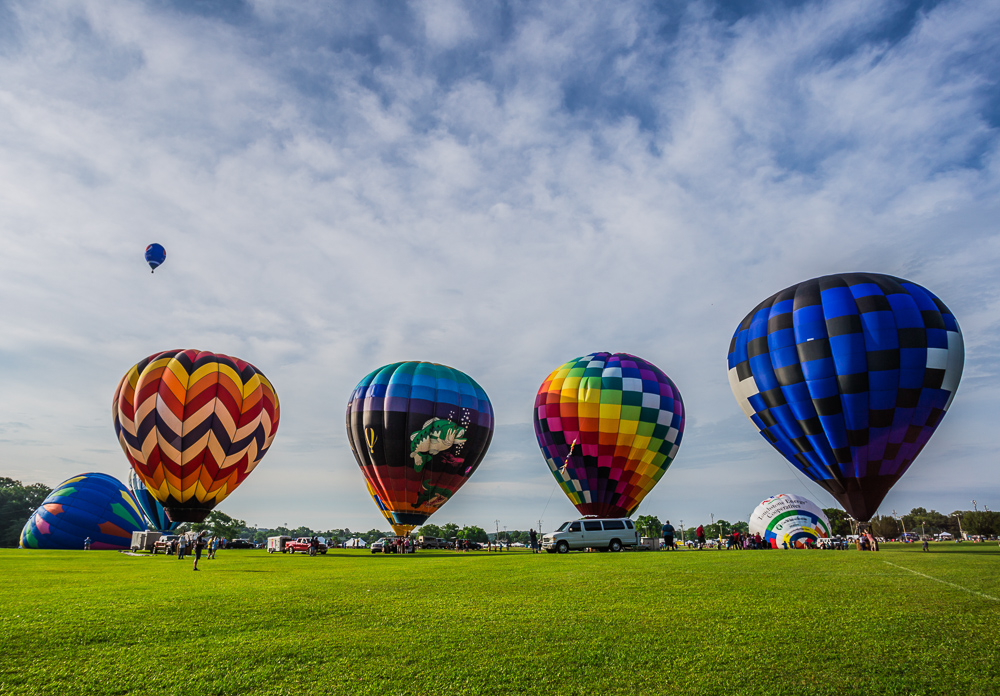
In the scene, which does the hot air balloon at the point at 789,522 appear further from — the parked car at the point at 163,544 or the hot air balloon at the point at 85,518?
the hot air balloon at the point at 85,518

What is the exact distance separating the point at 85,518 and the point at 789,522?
49413 millimetres

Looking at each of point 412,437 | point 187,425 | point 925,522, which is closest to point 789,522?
point 412,437

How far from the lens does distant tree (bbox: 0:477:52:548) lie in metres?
72.2

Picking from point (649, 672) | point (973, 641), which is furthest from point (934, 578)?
point (649, 672)

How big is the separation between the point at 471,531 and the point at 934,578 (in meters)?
141

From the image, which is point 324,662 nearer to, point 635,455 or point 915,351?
point 915,351

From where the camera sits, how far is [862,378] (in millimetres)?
23156

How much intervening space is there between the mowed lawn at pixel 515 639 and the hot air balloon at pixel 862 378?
14.0 m

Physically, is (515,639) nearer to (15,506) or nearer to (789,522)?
(789,522)

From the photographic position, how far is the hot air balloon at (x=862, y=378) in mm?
22984

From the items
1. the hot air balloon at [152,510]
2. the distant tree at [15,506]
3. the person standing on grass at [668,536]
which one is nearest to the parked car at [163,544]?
the hot air balloon at [152,510]

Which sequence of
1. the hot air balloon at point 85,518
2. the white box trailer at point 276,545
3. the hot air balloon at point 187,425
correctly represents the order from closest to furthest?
1. the hot air balloon at point 187,425
2. the white box trailer at point 276,545
3. the hot air balloon at point 85,518

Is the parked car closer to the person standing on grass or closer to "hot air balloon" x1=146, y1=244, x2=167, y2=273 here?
"hot air balloon" x1=146, y1=244, x2=167, y2=273

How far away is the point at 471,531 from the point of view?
14438cm
